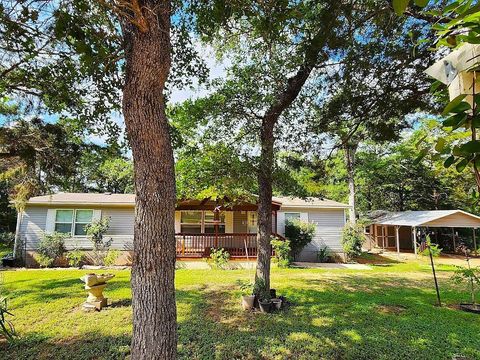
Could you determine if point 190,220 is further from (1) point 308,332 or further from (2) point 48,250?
(1) point 308,332

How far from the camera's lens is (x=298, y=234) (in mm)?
14602

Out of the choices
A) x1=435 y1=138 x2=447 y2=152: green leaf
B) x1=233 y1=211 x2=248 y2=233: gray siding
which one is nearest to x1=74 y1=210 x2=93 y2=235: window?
x1=233 y1=211 x2=248 y2=233: gray siding

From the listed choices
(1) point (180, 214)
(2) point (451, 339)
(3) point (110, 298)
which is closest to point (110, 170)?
(1) point (180, 214)

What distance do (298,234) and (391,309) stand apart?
7.68 metres

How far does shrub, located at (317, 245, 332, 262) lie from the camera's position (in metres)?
15.1

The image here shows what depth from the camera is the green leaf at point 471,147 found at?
2.47ft

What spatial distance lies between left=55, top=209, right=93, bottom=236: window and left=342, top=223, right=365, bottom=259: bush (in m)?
13.1

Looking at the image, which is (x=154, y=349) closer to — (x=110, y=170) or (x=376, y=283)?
(x=376, y=283)

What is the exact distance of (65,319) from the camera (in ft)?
20.3

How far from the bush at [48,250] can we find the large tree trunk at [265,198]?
1065 centimetres

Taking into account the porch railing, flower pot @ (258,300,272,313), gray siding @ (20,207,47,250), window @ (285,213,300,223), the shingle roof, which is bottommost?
flower pot @ (258,300,272,313)

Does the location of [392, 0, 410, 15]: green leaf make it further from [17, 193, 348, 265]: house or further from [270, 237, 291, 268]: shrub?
[270, 237, 291, 268]: shrub

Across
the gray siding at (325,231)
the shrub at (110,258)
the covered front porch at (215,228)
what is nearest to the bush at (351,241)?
the gray siding at (325,231)

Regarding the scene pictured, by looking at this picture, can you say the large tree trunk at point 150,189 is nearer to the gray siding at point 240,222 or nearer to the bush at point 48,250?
the bush at point 48,250
